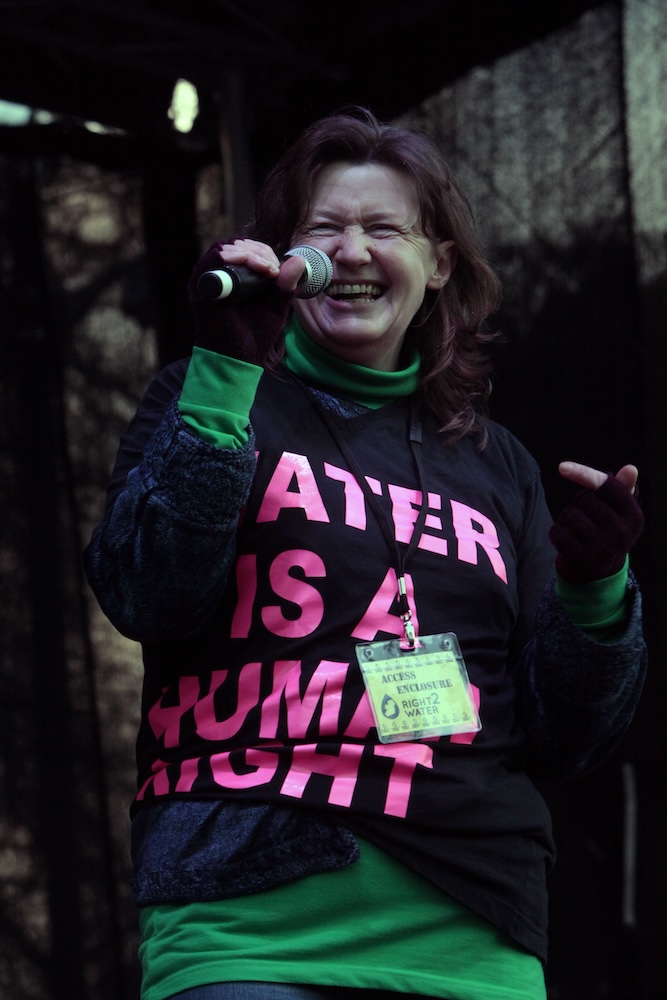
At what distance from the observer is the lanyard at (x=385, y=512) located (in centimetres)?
117

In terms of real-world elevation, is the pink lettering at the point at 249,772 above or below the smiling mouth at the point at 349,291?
below

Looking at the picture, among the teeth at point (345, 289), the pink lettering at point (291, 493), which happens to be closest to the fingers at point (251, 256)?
the pink lettering at point (291, 493)

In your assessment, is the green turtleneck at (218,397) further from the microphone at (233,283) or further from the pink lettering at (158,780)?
the pink lettering at (158,780)

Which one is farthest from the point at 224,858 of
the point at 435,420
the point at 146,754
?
the point at 435,420

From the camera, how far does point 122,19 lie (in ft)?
9.52

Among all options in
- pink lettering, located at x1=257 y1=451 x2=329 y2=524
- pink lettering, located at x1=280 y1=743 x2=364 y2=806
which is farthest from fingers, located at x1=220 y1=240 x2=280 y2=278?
pink lettering, located at x1=280 y1=743 x2=364 y2=806

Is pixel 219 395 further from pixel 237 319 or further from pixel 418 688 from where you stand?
pixel 418 688

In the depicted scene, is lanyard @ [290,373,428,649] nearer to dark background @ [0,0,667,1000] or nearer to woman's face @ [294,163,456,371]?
woman's face @ [294,163,456,371]

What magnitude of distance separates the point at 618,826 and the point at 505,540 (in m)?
1.45

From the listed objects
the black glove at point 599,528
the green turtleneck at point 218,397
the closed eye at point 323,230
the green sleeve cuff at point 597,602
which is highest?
the closed eye at point 323,230

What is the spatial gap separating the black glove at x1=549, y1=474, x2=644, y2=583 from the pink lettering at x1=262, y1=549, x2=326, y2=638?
0.25 metres

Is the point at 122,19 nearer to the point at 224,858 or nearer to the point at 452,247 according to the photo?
the point at 452,247

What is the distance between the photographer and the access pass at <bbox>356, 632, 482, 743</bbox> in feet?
3.60

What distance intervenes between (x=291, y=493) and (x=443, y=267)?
0.54 m
